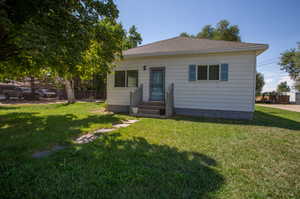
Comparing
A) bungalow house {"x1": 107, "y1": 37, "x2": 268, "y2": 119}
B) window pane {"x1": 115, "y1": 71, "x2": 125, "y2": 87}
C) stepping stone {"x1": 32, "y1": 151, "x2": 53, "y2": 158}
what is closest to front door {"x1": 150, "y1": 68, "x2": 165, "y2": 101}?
bungalow house {"x1": 107, "y1": 37, "x2": 268, "y2": 119}

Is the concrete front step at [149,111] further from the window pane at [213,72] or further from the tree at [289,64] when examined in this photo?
the tree at [289,64]

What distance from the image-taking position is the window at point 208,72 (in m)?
6.55

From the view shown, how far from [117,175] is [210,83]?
5947 millimetres

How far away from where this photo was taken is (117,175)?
1977 mm

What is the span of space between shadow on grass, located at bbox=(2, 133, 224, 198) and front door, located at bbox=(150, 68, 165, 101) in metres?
4.92

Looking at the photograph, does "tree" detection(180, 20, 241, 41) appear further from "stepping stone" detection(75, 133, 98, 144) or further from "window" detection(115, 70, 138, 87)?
"stepping stone" detection(75, 133, 98, 144)

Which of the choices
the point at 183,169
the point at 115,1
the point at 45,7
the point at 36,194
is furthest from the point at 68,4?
the point at 183,169

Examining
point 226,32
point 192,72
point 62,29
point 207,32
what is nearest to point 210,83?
point 192,72

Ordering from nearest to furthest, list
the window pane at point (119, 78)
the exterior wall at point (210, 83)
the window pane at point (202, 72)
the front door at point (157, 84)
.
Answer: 1. the exterior wall at point (210, 83)
2. the window pane at point (202, 72)
3. the front door at point (157, 84)
4. the window pane at point (119, 78)

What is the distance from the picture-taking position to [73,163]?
7.53 ft

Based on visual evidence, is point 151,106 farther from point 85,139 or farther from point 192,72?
point 85,139

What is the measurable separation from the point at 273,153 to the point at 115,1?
20.1ft

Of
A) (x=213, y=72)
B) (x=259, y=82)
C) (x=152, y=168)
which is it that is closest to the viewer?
(x=152, y=168)

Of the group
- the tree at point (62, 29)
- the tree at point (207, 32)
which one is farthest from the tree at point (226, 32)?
the tree at point (62, 29)
